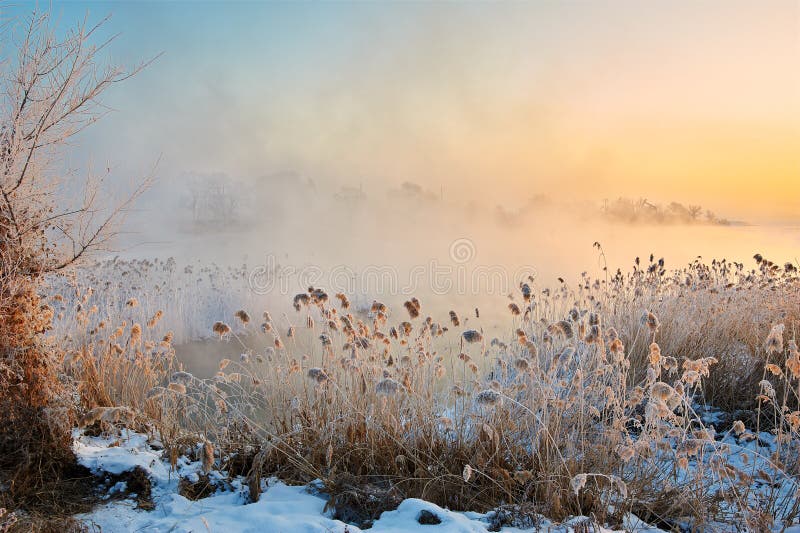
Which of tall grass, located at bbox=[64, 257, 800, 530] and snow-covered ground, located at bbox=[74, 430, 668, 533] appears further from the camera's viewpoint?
tall grass, located at bbox=[64, 257, 800, 530]

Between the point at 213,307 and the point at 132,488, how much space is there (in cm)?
1006

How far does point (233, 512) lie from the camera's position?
2877mm

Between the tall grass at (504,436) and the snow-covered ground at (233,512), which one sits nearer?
the snow-covered ground at (233,512)

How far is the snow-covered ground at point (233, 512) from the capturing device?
8.79ft

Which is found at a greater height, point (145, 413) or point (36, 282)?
point (36, 282)

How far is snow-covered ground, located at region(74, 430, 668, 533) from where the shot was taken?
8.79 ft

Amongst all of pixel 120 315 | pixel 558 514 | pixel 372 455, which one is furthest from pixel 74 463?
pixel 120 315

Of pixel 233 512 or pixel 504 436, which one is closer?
pixel 233 512

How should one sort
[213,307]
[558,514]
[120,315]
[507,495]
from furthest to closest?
[213,307] → [120,315] → [507,495] → [558,514]

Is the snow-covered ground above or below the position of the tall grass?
below

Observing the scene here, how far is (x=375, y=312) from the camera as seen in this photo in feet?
13.5

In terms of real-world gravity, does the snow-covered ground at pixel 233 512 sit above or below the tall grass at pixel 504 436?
below

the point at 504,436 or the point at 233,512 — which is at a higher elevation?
the point at 504,436

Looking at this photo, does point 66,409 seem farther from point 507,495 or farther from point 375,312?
point 507,495
